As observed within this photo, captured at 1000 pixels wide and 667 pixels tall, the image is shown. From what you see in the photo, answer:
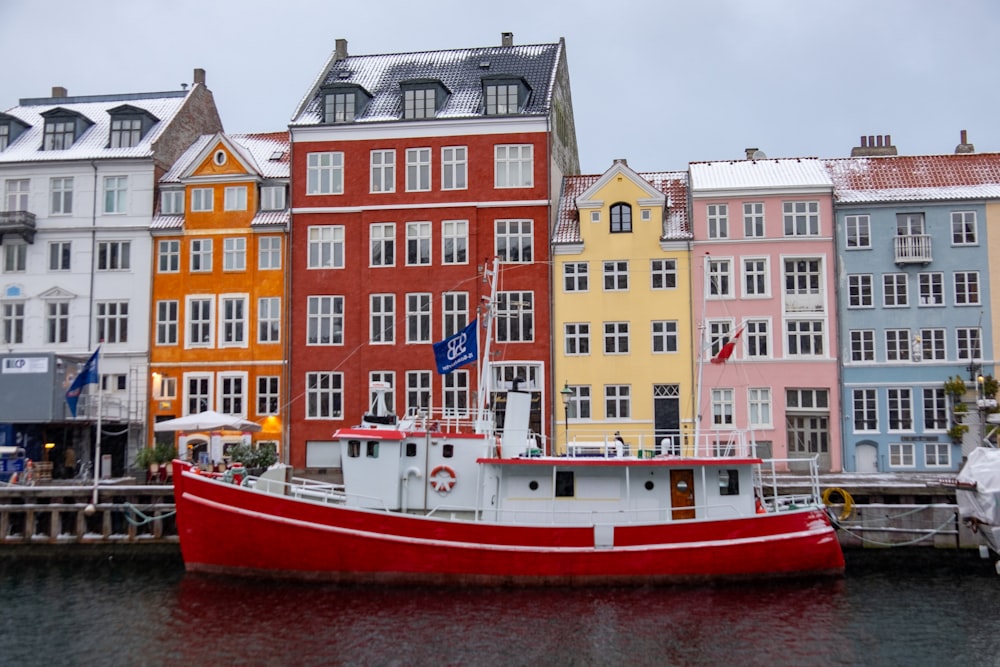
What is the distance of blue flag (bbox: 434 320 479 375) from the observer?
90.0 ft

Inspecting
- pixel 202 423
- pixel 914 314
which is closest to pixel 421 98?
pixel 202 423

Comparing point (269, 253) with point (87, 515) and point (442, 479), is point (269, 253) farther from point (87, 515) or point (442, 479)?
point (442, 479)

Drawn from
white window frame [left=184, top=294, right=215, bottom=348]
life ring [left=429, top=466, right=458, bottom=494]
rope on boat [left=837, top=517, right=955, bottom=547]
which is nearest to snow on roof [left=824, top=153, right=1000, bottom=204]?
rope on boat [left=837, top=517, right=955, bottom=547]

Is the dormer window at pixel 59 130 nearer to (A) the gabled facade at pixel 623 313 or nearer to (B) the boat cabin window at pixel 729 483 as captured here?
(A) the gabled facade at pixel 623 313

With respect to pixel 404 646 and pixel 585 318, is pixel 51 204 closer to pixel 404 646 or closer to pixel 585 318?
pixel 585 318

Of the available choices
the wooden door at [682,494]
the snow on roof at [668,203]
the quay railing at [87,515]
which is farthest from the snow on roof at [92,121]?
the wooden door at [682,494]

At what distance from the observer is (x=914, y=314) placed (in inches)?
1528

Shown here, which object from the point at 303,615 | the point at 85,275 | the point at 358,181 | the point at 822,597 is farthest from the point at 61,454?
the point at 822,597

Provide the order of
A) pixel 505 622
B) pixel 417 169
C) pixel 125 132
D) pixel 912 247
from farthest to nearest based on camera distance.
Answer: pixel 125 132 < pixel 417 169 < pixel 912 247 < pixel 505 622

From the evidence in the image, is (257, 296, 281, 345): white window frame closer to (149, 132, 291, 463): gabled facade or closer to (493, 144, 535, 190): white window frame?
(149, 132, 291, 463): gabled facade

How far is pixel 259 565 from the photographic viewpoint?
88.4 feet

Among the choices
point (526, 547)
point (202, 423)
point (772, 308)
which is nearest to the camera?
point (526, 547)

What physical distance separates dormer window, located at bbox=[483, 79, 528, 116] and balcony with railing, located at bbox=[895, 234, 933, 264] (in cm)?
1626

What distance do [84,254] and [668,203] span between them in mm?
25306
